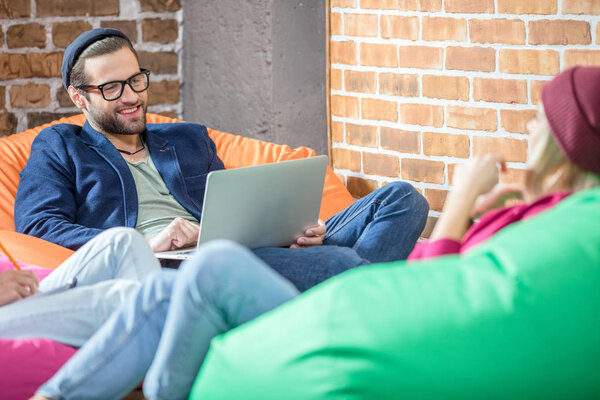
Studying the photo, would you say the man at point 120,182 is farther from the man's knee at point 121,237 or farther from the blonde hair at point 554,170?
the blonde hair at point 554,170

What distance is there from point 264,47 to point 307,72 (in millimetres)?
203

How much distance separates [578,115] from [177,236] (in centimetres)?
113

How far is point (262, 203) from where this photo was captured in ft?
6.09

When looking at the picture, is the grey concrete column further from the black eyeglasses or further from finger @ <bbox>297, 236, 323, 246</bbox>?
finger @ <bbox>297, 236, 323, 246</bbox>

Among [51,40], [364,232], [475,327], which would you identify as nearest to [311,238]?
[364,232]

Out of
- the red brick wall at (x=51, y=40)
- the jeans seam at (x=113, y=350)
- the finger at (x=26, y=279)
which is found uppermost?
the red brick wall at (x=51, y=40)

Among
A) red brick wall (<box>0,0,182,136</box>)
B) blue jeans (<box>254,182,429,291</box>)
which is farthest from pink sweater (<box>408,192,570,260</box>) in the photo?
red brick wall (<box>0,0,182,136</box>)

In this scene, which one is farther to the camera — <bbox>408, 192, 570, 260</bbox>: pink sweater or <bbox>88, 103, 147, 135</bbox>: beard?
<bbox>88, 103, 147, 135</bbox>: beard

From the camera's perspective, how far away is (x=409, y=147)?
2.67 metres

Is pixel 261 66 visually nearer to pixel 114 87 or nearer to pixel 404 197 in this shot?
pixel 114 87

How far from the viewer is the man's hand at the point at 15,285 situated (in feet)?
5.42

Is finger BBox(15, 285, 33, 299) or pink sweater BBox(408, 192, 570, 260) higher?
pink sweater BBox(408, 192, 570, 260)

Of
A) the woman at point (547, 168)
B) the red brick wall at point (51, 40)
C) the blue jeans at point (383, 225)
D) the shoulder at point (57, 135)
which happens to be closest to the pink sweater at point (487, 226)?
the woman at point (547, 168)

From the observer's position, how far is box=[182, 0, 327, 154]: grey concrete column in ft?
10.1
